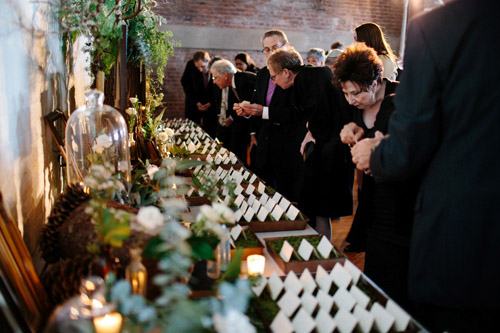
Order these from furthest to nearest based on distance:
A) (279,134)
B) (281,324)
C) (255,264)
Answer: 1. (279,134)
2. (255,264)
3. (281,324)

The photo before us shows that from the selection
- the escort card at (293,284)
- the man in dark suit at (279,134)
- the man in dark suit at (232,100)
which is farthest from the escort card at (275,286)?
the man in dark suit at (232,100)

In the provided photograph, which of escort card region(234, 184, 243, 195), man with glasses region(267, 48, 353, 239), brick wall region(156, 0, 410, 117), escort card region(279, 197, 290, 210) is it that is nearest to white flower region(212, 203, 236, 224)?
escort card region(279, 197, 290, 210)

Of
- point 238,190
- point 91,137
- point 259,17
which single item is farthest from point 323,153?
point 259,17

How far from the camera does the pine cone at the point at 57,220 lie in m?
1.21

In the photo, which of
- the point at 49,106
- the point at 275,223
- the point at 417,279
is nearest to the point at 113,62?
the point at 49,106

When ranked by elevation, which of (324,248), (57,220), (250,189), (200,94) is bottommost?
(200,94)

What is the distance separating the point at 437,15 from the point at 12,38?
1201mm

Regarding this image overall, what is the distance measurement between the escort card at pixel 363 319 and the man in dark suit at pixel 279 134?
2158 mm

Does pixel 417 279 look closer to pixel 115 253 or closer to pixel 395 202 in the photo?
pixel 395 202

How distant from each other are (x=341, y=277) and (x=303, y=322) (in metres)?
0.26

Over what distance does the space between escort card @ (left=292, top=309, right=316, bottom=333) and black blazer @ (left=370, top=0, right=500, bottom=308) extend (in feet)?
1.29

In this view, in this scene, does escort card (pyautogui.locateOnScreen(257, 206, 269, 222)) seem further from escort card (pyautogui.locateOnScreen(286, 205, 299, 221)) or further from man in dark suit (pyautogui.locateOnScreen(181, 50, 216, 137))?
man in dark suit (pyautogui.locateOnScreen(181, 50, 216, 137))

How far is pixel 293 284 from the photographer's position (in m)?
1.17

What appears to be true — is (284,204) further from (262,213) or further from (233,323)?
(233,323)
